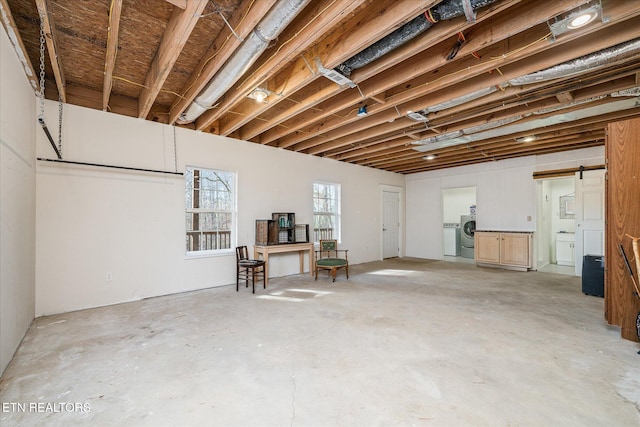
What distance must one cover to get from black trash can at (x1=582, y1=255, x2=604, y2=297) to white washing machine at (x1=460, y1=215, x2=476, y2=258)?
12.3 feet

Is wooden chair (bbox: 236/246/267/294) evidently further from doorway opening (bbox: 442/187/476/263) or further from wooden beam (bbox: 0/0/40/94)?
doorway opening (bbox: 442/187/476/263)

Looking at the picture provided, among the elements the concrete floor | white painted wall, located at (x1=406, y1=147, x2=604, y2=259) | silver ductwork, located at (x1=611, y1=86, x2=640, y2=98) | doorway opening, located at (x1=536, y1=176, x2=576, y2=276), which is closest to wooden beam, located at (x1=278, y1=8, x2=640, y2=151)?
silver ductwork, located at (x1=611, y1=86, x2=640, y2=98)

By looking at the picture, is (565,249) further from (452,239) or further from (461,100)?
(461,100)

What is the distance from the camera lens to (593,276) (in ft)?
13.8

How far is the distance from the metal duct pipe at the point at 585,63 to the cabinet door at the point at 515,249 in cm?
453

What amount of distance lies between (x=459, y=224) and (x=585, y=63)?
6902 mm

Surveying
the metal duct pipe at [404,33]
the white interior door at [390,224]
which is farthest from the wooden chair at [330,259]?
the metal duct pipe at [404,33]

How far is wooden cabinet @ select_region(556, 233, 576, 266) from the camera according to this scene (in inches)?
270

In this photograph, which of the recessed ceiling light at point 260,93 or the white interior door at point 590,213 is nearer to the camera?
the recessed ceiling light at point 260,93

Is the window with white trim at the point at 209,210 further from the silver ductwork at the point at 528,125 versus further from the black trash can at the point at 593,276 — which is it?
the black trash can at the point at 593,276

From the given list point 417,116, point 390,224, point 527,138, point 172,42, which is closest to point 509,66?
point 417,116

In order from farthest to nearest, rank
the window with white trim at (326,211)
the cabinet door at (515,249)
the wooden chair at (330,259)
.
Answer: the window with white trim at (326,211), the cabinet door at (515,249), the wooden chair at (330,259)

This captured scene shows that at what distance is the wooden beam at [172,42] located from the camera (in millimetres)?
2018

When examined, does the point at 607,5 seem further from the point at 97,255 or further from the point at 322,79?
the point at 97,255
